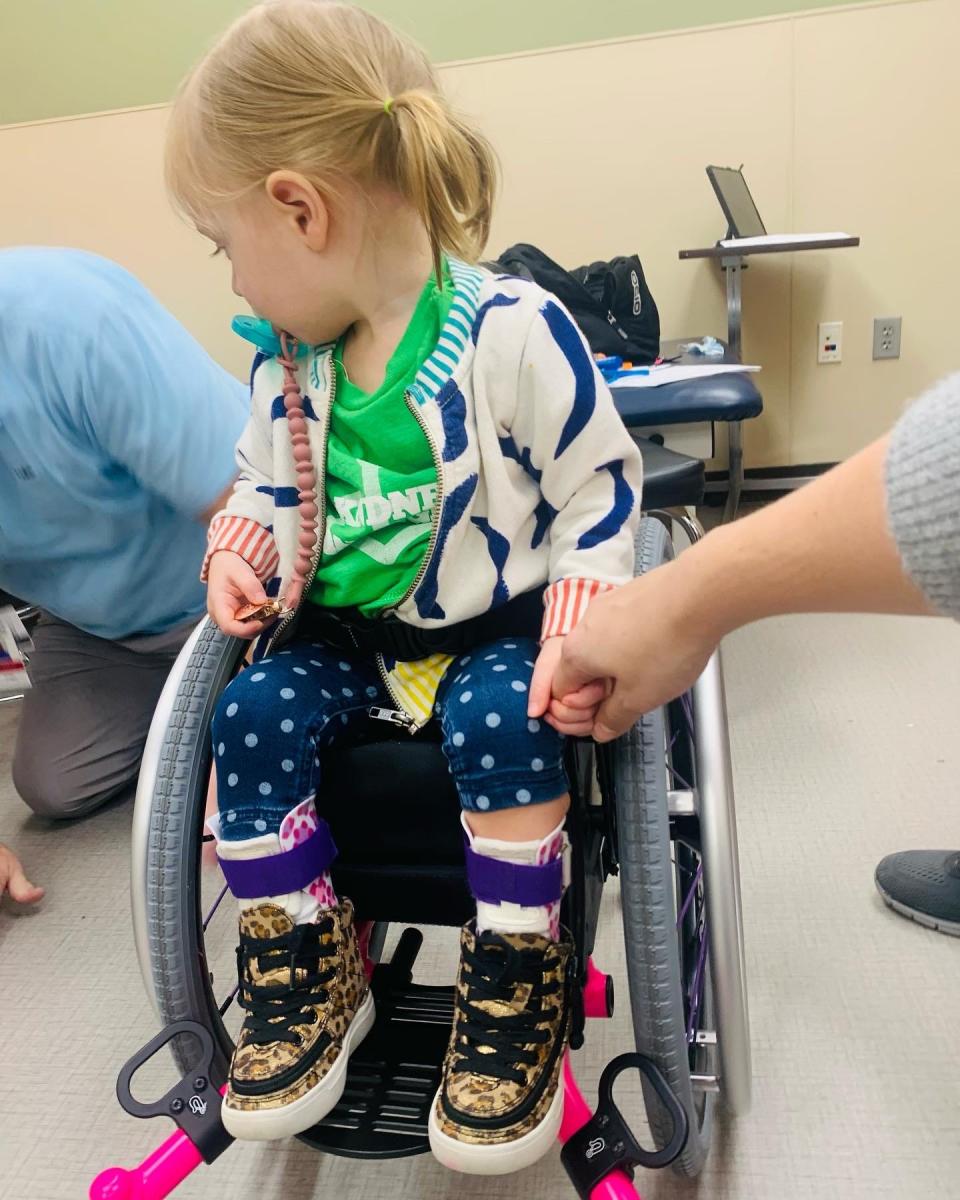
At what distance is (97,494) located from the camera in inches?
49.6

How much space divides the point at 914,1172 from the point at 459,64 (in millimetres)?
2522

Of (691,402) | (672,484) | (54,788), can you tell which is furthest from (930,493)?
(54,788)

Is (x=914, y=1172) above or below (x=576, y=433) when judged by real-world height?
below

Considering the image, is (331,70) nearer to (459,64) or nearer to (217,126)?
(217,126)

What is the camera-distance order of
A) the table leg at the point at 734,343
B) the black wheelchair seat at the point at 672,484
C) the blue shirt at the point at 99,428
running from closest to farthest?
1. the blue shirt at the point at 99,428
2. the black wheelchair seat at the point at 672,484
3. the table leg at the point at 734,343

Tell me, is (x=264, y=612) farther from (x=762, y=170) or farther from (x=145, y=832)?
(x=762, y=170)

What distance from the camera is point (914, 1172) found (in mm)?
819

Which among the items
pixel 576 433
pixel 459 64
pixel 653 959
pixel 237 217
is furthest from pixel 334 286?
pixel 459 64

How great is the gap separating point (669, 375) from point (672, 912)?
134cm

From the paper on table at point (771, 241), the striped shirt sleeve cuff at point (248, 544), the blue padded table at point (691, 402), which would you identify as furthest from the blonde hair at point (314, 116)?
the paper on table at point (771, 241)

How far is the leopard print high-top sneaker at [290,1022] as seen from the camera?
0.62 metres

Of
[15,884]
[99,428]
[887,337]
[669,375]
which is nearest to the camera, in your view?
[99,428]

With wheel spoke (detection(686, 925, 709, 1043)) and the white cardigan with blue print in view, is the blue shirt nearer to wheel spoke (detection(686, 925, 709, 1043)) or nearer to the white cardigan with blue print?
the white cardigan with blue print

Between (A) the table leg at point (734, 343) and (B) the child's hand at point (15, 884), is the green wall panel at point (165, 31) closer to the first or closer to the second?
(A) the table leg at point (734, 343)
